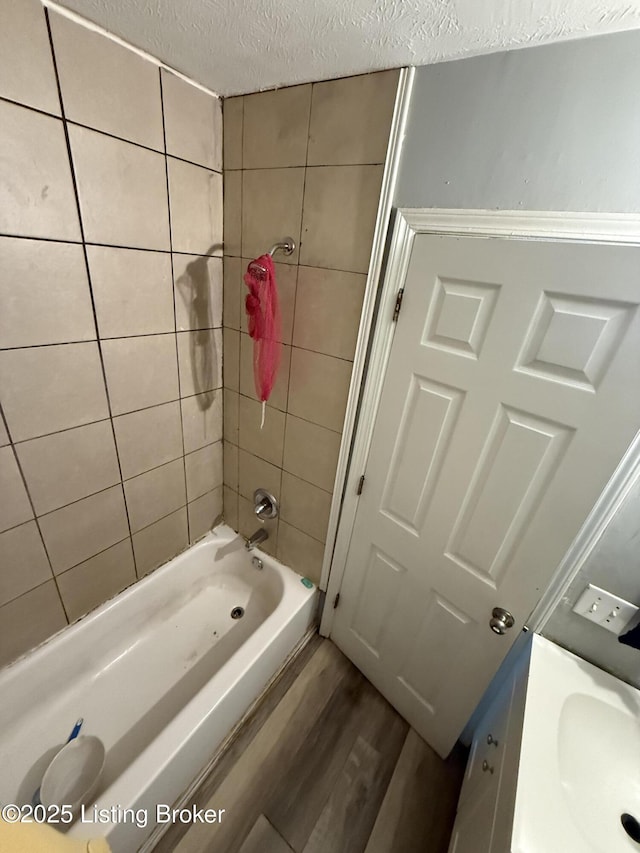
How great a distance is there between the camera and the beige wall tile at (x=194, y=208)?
104cm

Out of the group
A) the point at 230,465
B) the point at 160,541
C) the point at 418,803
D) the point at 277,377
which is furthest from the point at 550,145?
the point at 418,803

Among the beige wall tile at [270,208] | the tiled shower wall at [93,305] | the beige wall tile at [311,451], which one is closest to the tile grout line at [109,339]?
the tiled shower wall at [93,305]

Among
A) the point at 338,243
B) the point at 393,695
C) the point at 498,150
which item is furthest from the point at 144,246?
the point at 393,695

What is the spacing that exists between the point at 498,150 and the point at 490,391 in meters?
0.53

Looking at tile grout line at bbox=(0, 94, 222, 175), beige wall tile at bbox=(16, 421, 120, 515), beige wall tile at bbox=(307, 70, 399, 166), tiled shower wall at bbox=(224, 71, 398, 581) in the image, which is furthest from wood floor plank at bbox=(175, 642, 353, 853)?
tile grout line at bbox=(0, 94, 222, 175)

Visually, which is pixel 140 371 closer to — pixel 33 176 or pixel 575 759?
pixel 33 176

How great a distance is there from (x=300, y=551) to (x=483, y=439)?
3.15 ft

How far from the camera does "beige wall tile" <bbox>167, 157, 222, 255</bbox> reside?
1045 millimetres

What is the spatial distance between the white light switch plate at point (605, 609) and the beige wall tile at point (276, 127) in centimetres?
143

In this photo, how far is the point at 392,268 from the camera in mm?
Result: 898

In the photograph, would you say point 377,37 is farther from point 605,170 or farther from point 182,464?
point 182,464

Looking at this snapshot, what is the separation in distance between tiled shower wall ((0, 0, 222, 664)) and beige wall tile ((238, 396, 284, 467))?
0.62 feet

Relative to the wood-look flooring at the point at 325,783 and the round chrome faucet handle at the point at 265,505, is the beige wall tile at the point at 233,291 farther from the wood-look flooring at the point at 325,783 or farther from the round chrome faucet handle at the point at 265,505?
the wood-look flooring at the point at 325,783

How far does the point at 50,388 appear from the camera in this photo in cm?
94
